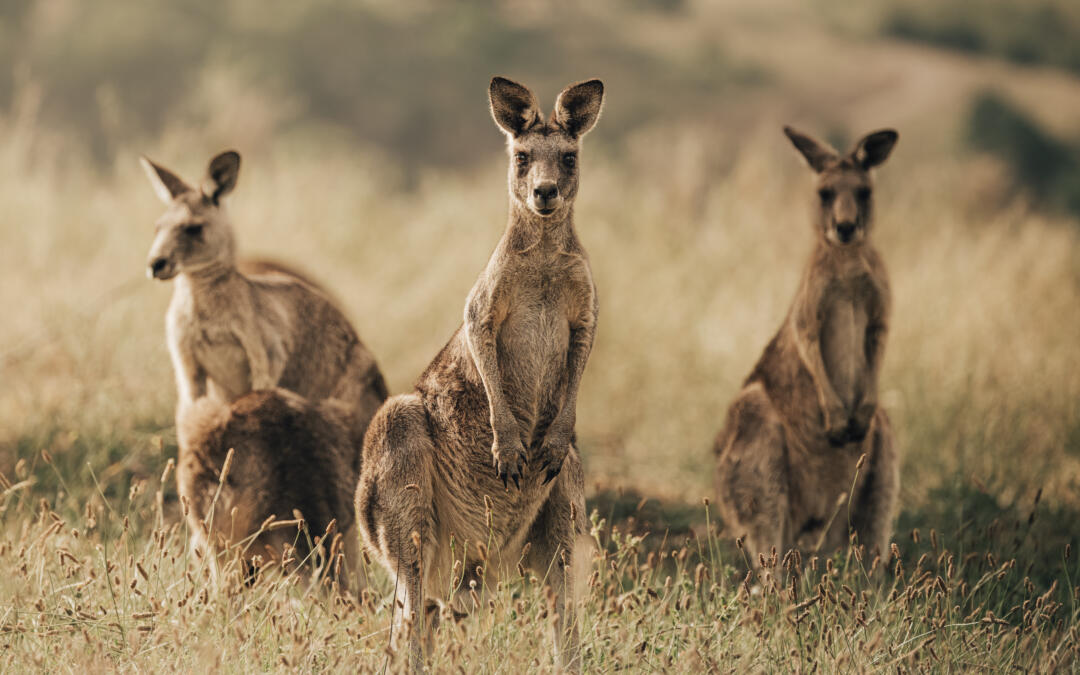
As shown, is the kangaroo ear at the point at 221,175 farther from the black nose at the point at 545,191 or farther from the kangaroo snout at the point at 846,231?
the kangaroo snout at the point at 846,231

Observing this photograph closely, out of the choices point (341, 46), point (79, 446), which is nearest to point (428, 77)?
point (341, 46)

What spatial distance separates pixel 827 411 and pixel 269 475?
100.0 inches

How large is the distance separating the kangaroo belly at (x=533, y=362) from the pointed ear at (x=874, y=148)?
2.30 meters

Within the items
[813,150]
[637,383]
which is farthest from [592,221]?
[813,150]

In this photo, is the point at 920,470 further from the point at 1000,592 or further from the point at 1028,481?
the point at 1000,592

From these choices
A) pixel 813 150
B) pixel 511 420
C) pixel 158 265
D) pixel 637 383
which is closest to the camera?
pixel 511 420

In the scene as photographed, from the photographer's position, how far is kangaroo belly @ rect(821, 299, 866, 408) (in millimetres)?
5391

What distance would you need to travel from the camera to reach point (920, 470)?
6957 millimetres

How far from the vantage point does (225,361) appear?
5441mm

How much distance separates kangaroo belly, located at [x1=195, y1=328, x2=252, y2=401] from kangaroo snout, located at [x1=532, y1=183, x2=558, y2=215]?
7.76 feet

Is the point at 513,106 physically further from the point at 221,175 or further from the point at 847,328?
the point at 221,175

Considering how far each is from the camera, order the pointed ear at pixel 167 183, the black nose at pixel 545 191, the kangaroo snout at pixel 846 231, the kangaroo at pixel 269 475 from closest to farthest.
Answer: the black nose at pixel 545 191 < the kangaroo at pixel 269 475 < the kangaroo snout at pixel 846 231 < the pointed ear at pixel 167 183

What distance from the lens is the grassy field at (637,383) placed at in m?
3.70

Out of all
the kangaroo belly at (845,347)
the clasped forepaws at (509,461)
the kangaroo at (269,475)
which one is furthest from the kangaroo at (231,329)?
the kangaroo belly at (845,347)
